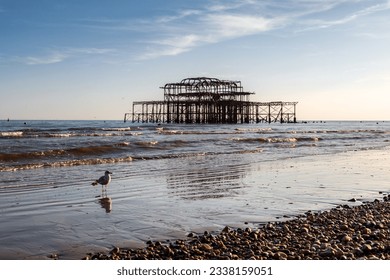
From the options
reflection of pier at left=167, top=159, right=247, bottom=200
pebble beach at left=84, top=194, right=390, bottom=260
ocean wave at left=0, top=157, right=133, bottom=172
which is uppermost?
ocean wave at left=0, top=157, right=133, bottom=172

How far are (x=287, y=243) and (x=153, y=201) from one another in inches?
156

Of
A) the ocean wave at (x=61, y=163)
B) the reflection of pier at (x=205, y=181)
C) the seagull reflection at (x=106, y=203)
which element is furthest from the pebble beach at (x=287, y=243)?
the ocean wave at (x=61, y=163)

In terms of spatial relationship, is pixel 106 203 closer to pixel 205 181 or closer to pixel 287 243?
pixel 205 181

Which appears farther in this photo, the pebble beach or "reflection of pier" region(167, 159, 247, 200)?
"reflection of pier" region(167, 159, 247, 200)

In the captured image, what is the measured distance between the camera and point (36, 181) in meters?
12.5

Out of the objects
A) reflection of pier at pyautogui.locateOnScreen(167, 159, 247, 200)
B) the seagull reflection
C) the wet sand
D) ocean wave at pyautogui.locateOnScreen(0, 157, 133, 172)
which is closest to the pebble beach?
the wet sand

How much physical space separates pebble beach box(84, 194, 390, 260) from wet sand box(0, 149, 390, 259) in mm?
382

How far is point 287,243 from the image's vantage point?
6.14 meters

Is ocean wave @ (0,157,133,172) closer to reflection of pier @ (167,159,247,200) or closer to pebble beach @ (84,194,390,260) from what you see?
reflection of pier @ (167,159,247,200)

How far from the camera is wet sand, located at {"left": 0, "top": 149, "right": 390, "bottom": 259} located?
21.8 feet

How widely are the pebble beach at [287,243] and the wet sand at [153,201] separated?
382 millimetres

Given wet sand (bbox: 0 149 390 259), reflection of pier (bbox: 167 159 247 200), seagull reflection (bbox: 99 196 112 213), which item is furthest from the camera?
reflection of pier (bbox: 167 159 247 200)

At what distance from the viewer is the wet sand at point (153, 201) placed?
21.8 feet
